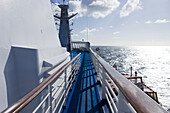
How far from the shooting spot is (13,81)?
1.19 m

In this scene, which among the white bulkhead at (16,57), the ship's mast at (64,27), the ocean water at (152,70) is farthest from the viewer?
the ocean water at (152,70)

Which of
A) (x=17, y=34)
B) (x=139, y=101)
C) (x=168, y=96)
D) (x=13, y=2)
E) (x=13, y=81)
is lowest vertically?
(x=168, y=96)

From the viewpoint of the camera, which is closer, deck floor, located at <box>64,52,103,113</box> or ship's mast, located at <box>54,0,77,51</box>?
deck floor, located at <box>64,52,103,113</box>

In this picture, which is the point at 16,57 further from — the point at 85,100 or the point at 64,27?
the point at 64,27

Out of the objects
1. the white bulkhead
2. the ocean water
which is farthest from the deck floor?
the ocean water

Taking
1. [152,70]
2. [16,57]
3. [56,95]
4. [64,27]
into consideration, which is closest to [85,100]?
[56,95]

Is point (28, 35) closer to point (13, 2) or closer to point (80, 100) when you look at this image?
point (13, 2)

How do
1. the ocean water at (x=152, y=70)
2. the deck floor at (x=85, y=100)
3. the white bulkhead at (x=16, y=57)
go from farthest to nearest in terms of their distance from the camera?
the ocean water at (x=152, y=70) → the deck floor at (x=85, y=100) → the white bulkhead at (x=16, y=57)

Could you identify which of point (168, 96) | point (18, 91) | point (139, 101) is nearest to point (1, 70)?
point (18, 91)

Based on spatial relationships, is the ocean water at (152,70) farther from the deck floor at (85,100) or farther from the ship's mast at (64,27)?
the deck floor at (85,100)

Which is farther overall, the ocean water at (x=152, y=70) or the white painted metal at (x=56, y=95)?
the ocean water at (x=152, y=70)

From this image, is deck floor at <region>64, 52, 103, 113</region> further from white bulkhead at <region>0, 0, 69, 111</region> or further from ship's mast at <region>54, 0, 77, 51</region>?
ship's mast at <region>54, 0, 77, 51</region>

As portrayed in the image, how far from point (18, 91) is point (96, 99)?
4.28 feet

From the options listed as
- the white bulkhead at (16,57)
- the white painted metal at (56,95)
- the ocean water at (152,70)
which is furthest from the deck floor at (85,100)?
the ocean water at (152,70)
